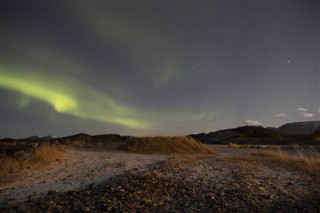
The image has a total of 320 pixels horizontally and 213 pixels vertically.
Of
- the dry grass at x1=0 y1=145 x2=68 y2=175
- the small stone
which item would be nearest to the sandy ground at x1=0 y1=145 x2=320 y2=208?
the dry grass at x1=0 y1=145 x2=68 y2=175

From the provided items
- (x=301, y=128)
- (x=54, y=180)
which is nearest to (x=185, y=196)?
(x=54, y=180)

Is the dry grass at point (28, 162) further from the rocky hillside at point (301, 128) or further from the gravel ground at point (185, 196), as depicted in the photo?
the rocky hillside at point (301, 128)

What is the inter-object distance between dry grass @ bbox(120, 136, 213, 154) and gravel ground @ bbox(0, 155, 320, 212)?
11.7 meters

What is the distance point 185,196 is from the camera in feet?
23.5

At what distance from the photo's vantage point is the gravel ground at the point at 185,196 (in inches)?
250

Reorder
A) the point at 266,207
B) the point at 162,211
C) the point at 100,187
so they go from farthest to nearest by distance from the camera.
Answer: the point at 100,187 < the point at 266,207 < the point at 162,211

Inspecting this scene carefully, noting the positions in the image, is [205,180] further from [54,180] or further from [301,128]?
[301,128]

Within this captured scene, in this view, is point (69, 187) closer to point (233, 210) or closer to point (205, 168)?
point (233, 210)

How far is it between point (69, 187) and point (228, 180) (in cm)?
482

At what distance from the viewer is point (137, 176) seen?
8906 millimetres

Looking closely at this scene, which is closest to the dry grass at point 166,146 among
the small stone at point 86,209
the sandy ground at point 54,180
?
the sandy ground at point 54,180

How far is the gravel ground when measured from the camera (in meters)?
6.36

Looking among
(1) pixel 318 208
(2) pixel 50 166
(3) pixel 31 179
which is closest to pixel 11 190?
(3) pixel 31 179

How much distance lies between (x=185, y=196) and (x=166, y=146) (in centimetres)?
1505
